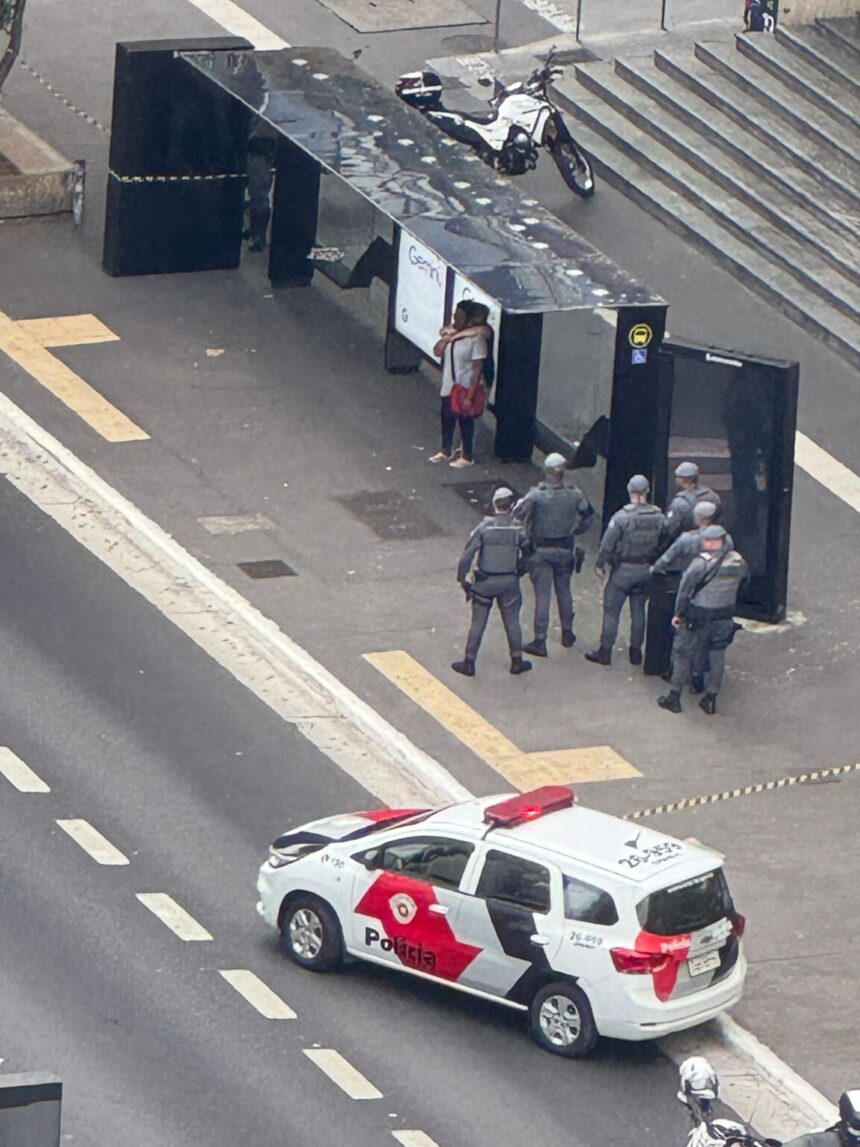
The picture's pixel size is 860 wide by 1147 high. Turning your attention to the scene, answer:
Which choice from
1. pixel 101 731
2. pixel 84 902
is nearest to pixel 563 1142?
pixel 84 902

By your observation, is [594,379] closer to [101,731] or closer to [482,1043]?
[101,731]

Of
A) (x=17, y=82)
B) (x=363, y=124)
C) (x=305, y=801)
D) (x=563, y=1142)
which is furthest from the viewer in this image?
(x=17, y=82)

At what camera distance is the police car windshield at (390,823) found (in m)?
20.6

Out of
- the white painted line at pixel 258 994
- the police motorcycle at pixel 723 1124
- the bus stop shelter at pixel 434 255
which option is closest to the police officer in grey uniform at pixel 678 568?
the bus stop shelter at pixel 434 255

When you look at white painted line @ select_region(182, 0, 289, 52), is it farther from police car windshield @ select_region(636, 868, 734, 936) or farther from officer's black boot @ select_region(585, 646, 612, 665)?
police car windshield @ select_region(636, 868, 734, 936)

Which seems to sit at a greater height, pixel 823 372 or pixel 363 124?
pixel 363 124

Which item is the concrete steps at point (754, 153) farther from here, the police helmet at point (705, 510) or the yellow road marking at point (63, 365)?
the police helmet at point (705, 510)

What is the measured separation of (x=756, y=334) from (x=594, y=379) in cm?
435

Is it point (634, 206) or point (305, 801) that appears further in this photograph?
point (634, 206)

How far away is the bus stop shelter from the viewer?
26.3 m

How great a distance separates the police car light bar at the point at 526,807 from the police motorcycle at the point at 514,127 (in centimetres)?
1387

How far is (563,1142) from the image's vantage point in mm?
18656

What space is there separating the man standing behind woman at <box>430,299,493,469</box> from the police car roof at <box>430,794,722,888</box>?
8.40 metres

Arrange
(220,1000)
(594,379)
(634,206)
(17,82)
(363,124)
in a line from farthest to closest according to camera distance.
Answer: (17,82)
(634,206)
(363,124)
(594,379)
(220,1000)
